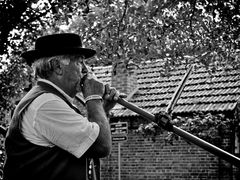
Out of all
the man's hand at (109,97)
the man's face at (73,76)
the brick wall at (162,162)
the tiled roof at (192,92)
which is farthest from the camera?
the brick wall at (162,162)

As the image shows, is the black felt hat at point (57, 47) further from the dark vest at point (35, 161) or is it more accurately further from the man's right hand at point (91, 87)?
the dark vest at point (35, 161)

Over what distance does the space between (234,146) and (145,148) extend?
2.58m

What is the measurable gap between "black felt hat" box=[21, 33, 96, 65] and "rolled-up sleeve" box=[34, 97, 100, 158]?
15.1 inches

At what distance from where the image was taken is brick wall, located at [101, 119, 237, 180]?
12102mm

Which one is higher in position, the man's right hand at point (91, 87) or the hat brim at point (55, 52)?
the hat brim at point (55, 52)

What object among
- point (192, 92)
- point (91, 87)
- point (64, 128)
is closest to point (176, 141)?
point (192, 92)

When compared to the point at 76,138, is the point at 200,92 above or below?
above

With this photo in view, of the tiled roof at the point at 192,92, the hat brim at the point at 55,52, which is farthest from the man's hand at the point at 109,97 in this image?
the tiled roof at the point at 192,92

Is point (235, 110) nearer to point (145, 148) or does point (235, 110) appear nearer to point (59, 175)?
point (145, 148)

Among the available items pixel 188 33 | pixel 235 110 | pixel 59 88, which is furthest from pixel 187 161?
pixel 59 88

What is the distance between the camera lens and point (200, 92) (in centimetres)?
1267

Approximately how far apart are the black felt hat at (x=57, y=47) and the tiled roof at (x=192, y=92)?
8.55 meters

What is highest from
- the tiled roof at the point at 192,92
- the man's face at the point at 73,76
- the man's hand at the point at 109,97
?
the tiled roof at the point at 192,92

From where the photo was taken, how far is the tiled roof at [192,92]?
39.1 feet
